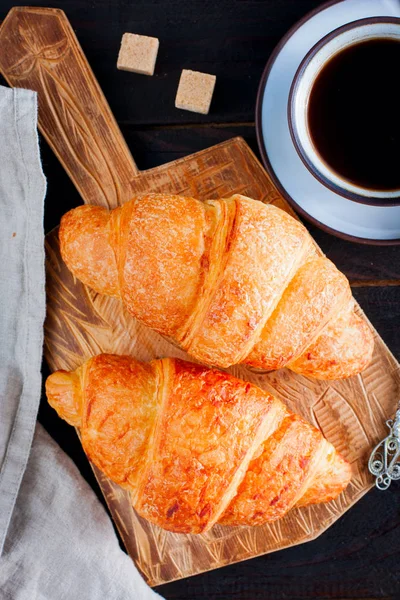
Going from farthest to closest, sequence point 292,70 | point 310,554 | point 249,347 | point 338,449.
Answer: point 310,554
point 338,449
point 292,70
point 249,347

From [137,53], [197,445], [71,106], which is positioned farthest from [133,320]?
[137,53]

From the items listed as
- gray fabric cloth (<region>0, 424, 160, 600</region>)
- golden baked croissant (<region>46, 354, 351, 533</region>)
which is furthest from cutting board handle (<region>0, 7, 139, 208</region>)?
gray fabric cloth (<region>0, 424, 160, 600</region>)

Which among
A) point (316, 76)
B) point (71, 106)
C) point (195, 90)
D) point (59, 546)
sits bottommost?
point (59, 546)

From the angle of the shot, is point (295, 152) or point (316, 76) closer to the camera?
point (316, 76)

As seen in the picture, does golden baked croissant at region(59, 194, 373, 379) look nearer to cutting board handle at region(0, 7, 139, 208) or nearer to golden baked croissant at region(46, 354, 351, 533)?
golden baked croissant at region(46, 354, 351, 533)

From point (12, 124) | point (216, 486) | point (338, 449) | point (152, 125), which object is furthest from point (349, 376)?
point (12, 124)

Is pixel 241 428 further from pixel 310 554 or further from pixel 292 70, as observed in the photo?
pixel 292 70

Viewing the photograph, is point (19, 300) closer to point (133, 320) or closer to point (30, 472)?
point (133, 320)
